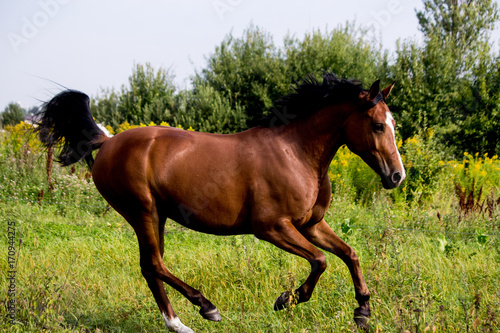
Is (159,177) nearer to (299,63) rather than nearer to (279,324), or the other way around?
(279,324)

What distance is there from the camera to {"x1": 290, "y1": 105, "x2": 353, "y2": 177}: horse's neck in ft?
10.6

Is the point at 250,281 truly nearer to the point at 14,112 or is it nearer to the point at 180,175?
the point at 180,175

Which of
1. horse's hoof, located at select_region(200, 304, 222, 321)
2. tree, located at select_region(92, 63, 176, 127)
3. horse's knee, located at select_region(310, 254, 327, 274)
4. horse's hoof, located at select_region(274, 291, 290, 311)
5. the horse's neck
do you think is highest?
tree, located at select_region(92, 63, 176, 127)

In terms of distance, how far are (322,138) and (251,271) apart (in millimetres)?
1684

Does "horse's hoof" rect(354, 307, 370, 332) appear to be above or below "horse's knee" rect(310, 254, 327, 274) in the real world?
below

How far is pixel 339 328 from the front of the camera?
317cm

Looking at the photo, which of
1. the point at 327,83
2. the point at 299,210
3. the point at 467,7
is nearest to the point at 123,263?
the point at 299,210

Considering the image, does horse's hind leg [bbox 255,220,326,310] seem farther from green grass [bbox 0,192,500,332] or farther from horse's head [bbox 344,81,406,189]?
horse's head [bbox 344,81,406,189]

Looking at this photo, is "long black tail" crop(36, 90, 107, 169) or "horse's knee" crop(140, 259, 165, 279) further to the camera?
"long black tail" crop(36, 90, 107, 169)

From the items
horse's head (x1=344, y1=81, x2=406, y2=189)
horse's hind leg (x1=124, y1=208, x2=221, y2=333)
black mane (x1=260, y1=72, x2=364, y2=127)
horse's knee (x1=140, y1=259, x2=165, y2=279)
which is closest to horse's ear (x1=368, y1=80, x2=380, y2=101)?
horse's head (x1=344, y1=81, x2=406, y2=189)

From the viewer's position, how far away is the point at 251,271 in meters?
4.30

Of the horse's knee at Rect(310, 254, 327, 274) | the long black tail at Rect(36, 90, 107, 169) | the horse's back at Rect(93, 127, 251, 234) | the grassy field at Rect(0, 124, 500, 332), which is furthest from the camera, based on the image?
the long black tail at Rect(36, 90, 107, 169)

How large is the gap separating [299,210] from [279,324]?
867 mm

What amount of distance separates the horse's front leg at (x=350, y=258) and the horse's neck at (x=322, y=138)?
1.54 feet
